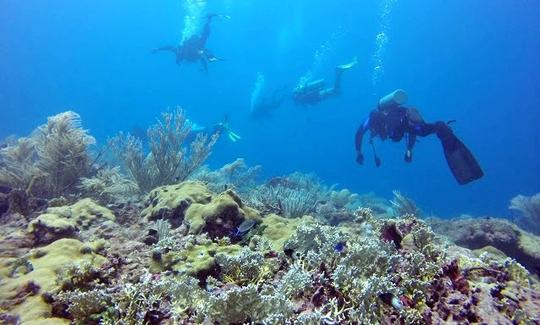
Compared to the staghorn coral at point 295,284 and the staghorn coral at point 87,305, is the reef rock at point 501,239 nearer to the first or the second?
the staghorn coral at point 295,284

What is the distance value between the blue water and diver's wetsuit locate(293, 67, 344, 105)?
200 ft

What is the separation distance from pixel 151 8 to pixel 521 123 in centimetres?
12125

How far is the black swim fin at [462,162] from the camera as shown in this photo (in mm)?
8148

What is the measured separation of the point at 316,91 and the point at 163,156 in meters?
13.3

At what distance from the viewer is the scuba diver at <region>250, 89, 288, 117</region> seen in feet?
92.9

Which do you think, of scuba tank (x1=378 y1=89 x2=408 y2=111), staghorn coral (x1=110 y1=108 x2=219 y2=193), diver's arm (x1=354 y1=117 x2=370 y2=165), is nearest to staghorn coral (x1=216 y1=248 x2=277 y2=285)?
staghorn coral (x1=110 y1=108 x2=219 y2=193)

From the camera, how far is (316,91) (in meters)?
20.1

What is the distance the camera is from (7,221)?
20.4 feet

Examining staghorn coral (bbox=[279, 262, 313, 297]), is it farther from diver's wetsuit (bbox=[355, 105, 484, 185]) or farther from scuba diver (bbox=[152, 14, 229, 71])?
scuba diver (bbox=[152, 14, 229, 71])

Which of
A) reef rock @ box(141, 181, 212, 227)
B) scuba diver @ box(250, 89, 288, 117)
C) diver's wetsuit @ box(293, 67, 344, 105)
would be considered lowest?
reef rock @ box(141, 181, 212, 227)

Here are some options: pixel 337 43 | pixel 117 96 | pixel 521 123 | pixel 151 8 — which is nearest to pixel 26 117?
pixel 117 96

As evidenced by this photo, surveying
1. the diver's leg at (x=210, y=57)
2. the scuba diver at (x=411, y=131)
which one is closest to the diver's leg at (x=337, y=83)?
the diver's leg at (x=210, y=57)

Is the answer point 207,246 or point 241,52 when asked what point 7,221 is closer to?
point 207,246

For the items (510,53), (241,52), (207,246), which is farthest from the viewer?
(241,52)
